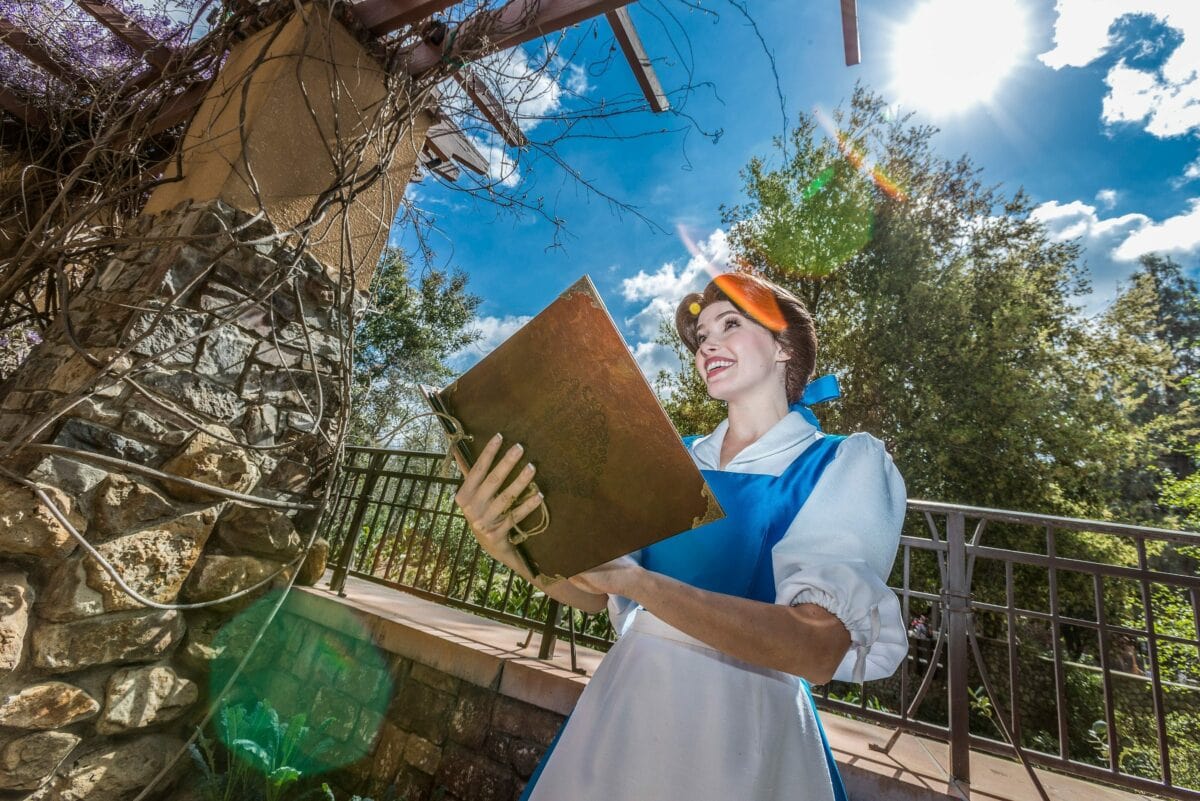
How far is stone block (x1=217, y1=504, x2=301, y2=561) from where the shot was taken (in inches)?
87.1

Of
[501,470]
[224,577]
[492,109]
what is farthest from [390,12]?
[224,577]

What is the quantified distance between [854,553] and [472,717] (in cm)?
202

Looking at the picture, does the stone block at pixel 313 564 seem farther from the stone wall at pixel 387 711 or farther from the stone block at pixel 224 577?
the stone block at pixel 224 577

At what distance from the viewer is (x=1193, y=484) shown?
30.7ft

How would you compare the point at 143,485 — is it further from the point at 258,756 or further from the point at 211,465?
the point at 258,756

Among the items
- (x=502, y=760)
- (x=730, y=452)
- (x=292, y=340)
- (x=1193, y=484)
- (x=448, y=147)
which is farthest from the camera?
(x=1193, y=484)

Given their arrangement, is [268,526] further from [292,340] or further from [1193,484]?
[1193,484]

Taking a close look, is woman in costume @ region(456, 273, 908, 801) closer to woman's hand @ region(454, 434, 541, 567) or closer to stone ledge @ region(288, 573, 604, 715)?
woman's hand @ region(454, 434, 541, 567)

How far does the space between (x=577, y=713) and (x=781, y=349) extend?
39.6 inches

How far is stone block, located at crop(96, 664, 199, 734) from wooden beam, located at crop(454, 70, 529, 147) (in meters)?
3.12

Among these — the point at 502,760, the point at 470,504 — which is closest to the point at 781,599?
the point at 470,504

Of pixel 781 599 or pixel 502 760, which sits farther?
pixel 502 760

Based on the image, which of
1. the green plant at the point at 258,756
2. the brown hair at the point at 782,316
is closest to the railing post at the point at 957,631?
the brown hair at the point at 782,316

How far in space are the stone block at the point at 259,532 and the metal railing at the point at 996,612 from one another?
608mm
